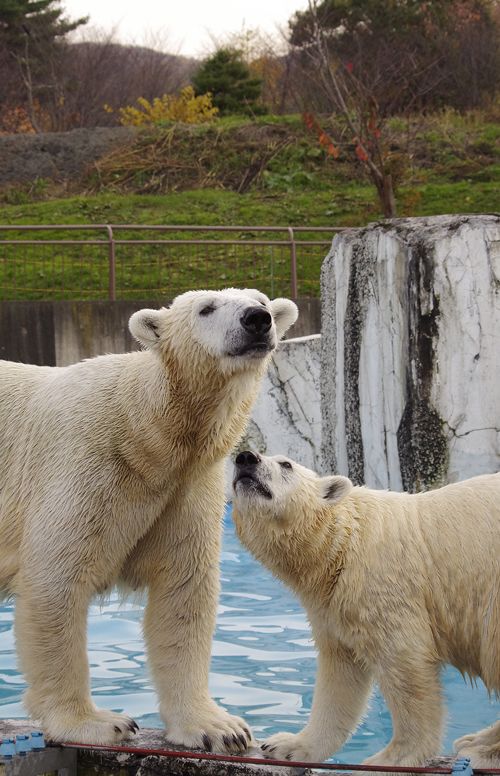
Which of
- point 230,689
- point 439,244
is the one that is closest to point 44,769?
point 230,689

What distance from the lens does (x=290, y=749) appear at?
259cm

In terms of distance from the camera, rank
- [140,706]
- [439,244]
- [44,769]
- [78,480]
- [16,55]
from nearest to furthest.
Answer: [44,769], [78,480], [140,706], [439,244], [16,55]

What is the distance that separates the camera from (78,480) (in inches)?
99.5

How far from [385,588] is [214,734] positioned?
728mm

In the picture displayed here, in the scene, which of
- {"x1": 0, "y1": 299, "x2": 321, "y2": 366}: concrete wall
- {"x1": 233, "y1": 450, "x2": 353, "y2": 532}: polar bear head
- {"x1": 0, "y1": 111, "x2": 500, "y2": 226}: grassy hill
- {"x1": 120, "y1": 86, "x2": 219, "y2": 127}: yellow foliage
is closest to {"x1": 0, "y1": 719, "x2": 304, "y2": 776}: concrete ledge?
{"x1": 233, "y1": 450, "x2": 353, "y2": 532}: polar bear head

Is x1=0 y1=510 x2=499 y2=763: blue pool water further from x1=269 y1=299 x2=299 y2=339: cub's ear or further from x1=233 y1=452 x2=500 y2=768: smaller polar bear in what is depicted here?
x1=269 y1=299 x2=299 y2=339: cub's ear

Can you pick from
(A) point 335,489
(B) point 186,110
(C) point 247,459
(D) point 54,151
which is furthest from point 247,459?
(B) point 186,110

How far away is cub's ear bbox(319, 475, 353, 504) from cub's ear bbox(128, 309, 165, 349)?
747mm

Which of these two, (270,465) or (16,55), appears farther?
(16,55)

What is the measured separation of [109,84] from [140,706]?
27747 mm

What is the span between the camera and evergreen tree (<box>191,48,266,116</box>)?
23.0 metres

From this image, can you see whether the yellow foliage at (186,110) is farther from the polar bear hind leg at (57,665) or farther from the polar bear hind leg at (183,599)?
the polar bear hind leg at (57,665)

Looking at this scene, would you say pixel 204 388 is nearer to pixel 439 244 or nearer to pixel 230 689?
pixel 230 689

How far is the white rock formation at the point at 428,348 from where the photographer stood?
4449 millimetres
